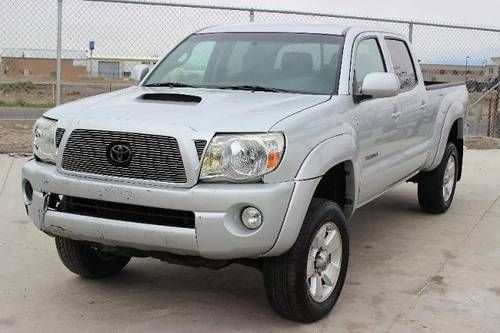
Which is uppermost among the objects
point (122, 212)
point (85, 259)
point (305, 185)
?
point (305, 185)

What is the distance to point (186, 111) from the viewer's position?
12.6 feet

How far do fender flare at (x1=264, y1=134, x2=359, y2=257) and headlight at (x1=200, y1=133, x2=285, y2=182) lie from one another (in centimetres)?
22

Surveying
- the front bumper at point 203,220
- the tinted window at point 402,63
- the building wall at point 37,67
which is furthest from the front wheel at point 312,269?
the building wall at point 37,67

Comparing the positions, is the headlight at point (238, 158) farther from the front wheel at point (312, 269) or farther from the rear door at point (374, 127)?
the rear door at point (374, 127)

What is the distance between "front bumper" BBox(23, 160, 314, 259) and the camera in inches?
137

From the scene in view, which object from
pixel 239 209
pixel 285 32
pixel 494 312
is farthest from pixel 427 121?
pixel 239 209

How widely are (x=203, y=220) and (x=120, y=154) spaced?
0.63 m

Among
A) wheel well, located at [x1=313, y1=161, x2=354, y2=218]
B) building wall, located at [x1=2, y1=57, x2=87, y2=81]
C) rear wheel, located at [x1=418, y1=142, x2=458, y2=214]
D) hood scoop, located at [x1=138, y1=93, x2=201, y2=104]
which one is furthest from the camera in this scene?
building wall, located at [x1=2, y1=57, x2=87, y2=81]

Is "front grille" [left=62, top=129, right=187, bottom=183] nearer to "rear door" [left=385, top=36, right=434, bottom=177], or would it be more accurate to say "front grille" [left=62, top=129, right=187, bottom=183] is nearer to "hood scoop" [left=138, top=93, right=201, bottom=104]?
"hood scoop" [left=138, top=93, right=201, bottom=104]

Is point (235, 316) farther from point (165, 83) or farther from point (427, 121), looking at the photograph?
point (427, 121)

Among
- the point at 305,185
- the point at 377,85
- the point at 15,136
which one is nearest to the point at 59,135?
the point at 305,185

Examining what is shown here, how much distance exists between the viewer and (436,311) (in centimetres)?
421

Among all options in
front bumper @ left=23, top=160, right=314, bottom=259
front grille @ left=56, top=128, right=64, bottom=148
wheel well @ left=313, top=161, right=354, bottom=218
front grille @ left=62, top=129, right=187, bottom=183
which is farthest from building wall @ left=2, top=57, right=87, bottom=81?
front bumper @ left=23, top=160, right=314, bottom=259

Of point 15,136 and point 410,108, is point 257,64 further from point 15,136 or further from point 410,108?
point 15,136
